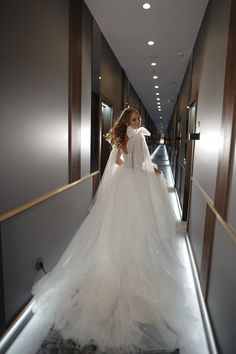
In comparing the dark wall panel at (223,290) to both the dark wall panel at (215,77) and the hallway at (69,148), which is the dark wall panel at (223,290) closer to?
the hallway at (69,148)

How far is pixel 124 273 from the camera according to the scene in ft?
7.18

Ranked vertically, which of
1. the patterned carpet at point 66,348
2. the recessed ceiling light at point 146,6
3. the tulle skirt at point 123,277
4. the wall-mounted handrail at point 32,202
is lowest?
the patterned carpet at point 66,348

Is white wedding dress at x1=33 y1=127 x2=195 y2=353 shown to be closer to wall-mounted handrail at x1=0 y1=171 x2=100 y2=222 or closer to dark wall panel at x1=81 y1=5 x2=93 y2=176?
wall-mounted handrail at x1=0 y1=171 x2=100 y2=222

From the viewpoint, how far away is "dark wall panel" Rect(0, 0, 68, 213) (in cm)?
162

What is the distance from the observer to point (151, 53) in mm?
4883

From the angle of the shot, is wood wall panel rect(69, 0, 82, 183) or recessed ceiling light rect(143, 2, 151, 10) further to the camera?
recessed ceiling light rect(143, 2, 151, 10)

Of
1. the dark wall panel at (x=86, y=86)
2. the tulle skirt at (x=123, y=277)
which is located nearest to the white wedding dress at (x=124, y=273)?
the tulle skirt at (x=123, y=277)

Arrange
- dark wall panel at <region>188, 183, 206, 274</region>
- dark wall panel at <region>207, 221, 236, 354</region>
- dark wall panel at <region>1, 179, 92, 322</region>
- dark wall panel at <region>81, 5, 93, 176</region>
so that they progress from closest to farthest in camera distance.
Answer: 1. dark wall panel at <region>207, 221, 236, 354</region>
2. dark wall panel at <region>1, 179, 92, 322</region>
3. dark wall panel at <region>188, 183, 206, 274</region>
4. dark wall panel at <region>81, 5, 93, 176</region>

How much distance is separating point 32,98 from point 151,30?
278cm

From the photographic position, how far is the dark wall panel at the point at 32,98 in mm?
1625

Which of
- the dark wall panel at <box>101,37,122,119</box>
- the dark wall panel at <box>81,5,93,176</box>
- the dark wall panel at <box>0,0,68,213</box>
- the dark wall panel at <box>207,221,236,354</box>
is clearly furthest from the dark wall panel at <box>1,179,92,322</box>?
the dark wall panel at <box>101,37,122,119</box>

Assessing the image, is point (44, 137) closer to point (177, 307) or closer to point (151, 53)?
point (177, 307)

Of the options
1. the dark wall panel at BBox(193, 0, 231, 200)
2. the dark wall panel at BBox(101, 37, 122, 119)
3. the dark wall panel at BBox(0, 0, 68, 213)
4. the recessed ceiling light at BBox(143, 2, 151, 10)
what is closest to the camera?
the dark wall panel at BBox(0, 0, 68, 213)

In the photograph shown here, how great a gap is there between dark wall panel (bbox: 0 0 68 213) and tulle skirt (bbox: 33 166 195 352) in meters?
0.69
